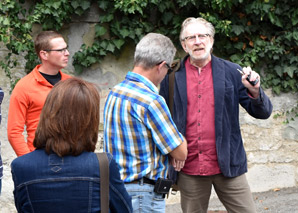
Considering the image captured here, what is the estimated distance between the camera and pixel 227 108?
3.20 meters

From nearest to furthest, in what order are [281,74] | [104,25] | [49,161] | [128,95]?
[49,161], [128,95], [104,25], [281,74]

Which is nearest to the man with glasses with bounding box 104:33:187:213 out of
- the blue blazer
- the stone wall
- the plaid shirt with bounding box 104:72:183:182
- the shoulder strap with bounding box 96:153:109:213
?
the plaid shirt with bounding box 104:72:183:182

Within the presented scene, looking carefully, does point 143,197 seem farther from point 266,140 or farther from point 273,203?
point 266,140

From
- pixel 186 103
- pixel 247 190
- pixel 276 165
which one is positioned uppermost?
pixel 186 103

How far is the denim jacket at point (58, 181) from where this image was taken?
1.79m

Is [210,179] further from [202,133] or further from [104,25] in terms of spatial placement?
[104,25]

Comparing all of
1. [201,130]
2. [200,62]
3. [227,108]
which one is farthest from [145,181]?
[200,62]

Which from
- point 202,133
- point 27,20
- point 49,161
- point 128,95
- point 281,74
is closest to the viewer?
point 49,161

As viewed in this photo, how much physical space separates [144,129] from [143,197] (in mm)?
390

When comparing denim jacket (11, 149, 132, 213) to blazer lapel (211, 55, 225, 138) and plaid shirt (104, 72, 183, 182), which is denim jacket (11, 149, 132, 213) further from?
blazer lapel (211, 55, 225, 138)

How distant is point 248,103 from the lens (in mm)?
A: 3213

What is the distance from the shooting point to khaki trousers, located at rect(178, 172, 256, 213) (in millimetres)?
3260

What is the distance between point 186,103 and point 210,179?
0.58 metres

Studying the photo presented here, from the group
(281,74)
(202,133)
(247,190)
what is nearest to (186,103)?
(202,133)
